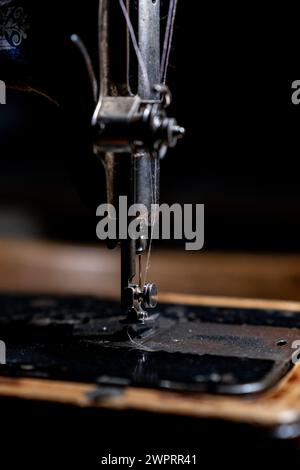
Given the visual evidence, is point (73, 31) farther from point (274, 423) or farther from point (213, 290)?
point (213, 290)

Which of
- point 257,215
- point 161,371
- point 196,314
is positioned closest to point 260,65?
point 257,215

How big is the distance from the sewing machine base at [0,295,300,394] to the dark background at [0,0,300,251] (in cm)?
54

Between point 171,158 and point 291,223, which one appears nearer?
point 291,223

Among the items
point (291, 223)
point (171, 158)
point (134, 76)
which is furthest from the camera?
point (171, 158)

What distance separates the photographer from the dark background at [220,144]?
8.02ft

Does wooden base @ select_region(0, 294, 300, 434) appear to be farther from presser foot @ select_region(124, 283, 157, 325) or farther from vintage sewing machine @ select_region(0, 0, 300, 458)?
presser foot @ select_region(124, 283, 157, 325)

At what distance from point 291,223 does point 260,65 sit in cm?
66

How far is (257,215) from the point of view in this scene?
2.97 m

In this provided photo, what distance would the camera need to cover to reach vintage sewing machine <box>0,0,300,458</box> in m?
0.97

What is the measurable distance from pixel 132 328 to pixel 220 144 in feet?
5.90
